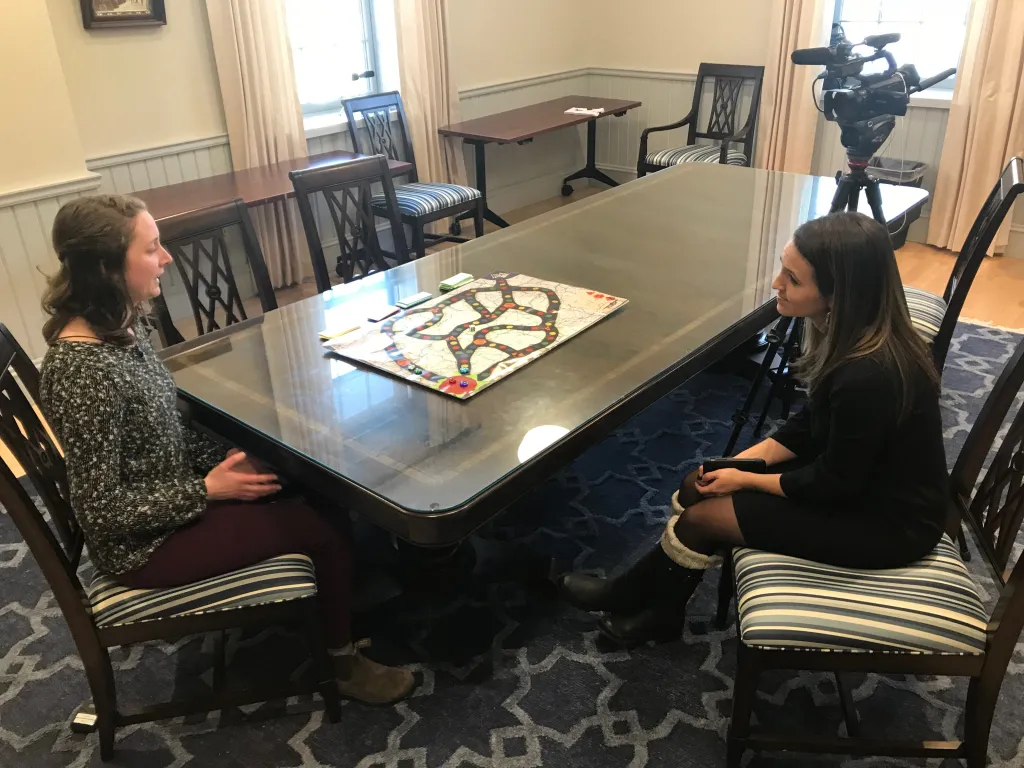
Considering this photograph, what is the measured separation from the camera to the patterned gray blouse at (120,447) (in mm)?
1304

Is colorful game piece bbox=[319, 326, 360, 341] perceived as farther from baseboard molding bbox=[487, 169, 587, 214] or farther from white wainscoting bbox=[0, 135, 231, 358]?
baseboard molding bbox=[487, 169, 587, 214]

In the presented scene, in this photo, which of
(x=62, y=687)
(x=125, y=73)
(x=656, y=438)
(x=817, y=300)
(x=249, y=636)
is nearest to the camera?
→ (x=817, y=300)

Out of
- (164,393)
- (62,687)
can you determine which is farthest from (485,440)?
(62,687)

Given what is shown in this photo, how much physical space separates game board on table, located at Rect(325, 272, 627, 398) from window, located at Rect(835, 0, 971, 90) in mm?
3093

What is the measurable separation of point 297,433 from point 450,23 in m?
3.59

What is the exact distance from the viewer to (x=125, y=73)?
315 cm

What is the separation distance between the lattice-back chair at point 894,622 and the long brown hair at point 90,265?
1202mm

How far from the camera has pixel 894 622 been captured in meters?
1.30

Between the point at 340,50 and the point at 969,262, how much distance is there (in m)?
3.14

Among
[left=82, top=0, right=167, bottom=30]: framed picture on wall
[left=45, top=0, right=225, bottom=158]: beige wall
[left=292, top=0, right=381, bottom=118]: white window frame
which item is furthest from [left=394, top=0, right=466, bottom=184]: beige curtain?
[left=82, top=0, right=167, bottom=30]: framed picture on wall

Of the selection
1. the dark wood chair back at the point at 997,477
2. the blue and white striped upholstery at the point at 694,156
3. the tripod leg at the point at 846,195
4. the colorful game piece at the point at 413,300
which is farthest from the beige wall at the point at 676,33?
the dark wood chair back at the point at 997,477

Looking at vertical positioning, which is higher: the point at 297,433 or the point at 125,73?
the point at 125,73

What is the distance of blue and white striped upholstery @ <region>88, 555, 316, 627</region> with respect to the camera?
1.40m

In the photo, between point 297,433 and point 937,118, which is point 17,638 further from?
point 937,118
